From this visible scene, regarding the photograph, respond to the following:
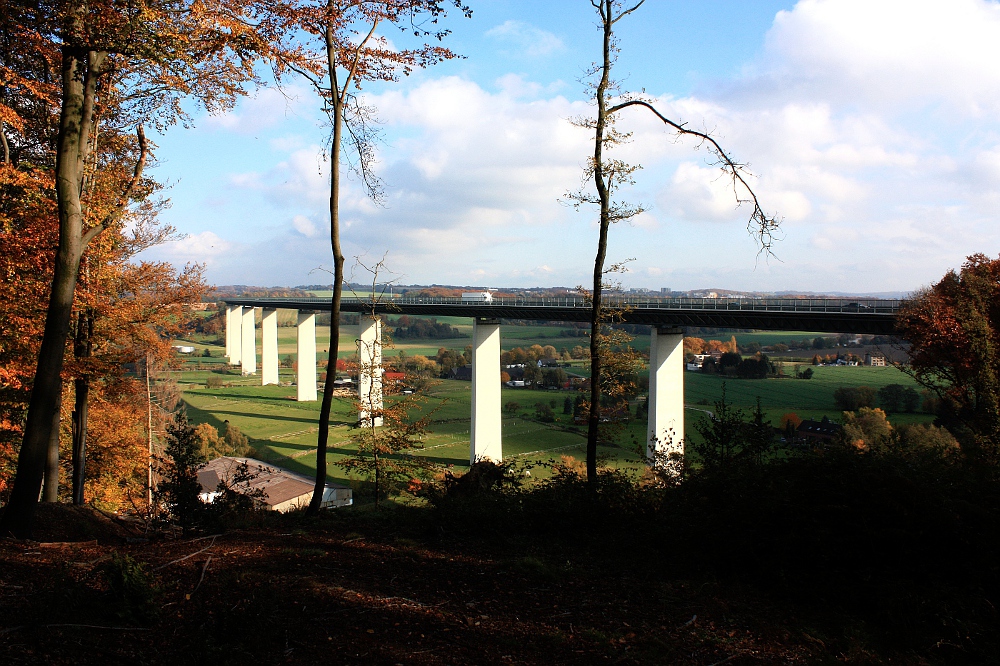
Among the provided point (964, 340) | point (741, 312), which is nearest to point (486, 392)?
point (741, 312)

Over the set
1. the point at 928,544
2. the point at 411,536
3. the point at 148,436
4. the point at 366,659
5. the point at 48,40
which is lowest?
the point at 148,436

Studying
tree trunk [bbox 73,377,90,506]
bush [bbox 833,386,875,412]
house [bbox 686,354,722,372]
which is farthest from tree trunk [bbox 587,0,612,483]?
house [bbox 686,354,722,372]

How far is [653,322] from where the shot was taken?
3055cm

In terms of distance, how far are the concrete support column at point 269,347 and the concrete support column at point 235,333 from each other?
730 cm

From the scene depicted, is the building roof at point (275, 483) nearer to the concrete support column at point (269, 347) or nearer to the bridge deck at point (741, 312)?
the bridge deck at point (741, 312)

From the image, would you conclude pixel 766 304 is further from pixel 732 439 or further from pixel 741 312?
pixel 732 439

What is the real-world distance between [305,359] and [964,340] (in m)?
57.3

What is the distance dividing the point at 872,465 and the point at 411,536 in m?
5.86

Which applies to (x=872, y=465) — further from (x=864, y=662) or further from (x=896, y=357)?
(x=896, y=357)

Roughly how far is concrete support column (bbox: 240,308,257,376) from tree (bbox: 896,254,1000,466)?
244 ft

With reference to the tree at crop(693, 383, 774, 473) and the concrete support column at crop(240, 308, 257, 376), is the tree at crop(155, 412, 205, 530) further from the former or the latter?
the concrete support column at crop(240, 308, 257, 376)

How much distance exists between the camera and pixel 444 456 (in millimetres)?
38531

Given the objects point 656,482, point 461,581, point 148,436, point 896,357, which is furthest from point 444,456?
point 461,581

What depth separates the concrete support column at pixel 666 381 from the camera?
30.1 meters
